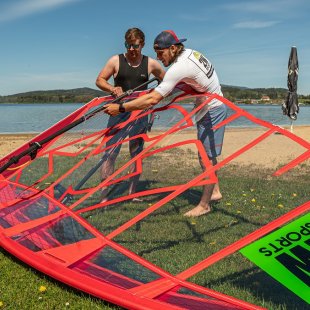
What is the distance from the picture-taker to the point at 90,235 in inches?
144

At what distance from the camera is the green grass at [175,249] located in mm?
3336

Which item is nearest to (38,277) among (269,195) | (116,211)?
(116,211)

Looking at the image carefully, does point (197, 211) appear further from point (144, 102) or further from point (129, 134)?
point (144, 102)

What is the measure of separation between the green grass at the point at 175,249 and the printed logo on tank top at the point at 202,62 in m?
0.85

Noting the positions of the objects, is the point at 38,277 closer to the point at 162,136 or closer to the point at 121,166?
the point at 121,166

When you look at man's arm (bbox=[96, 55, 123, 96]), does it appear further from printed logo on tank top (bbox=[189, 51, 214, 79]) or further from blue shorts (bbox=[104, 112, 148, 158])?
printed logo on tank top (bbox=[189, 51, 214, 79])

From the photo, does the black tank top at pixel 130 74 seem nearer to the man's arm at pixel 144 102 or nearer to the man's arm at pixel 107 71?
the man's arm at pixel 107 71

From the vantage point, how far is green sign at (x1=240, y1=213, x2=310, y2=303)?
9.21ft

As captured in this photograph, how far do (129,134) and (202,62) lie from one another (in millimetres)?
898

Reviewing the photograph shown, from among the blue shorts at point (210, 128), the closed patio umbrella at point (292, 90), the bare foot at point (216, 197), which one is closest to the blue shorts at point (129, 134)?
the blue shorts at point (210, 128)

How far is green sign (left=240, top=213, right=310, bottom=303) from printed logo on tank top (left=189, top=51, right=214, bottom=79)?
157cm

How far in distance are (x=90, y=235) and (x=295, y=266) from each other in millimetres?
1574

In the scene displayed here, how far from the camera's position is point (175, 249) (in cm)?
401

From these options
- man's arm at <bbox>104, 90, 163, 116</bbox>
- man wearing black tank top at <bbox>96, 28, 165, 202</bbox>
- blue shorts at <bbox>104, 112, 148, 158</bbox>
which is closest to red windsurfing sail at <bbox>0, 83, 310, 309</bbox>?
blue shorts at <bbox>104, 112, 148, 158</bbox>
